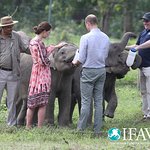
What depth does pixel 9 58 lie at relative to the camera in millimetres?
10992

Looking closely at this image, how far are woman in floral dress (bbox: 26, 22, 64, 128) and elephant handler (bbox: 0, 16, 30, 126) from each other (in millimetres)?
298

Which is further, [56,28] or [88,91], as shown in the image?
[56,28]

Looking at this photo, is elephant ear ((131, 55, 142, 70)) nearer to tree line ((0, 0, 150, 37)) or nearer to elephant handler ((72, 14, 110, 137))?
elephant handler ((72, 14, 110, 137))

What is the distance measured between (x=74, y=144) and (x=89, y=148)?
380 mm

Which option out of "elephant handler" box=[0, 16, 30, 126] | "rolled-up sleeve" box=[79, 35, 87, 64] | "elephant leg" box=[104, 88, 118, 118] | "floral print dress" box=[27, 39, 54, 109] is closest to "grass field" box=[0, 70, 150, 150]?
"elephant leg" box=[104, 88, 118, 118]

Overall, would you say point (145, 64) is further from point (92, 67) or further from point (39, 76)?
point (39, 76)

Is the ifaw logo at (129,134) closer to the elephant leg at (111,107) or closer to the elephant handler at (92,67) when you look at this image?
the elephant handler at (92,67)

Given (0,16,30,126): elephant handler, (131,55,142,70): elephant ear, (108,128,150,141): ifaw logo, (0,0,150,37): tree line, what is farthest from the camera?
(0,0,150,37): tree line

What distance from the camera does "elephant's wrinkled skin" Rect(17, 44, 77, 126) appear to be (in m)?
11.3

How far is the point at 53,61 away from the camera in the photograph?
37.4 feet

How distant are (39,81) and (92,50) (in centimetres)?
111

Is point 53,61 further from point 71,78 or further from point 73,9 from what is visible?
point 73,9

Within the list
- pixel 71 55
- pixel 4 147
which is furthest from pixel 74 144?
pixel 71 55

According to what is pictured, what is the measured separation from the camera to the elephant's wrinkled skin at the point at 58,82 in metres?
11.3
